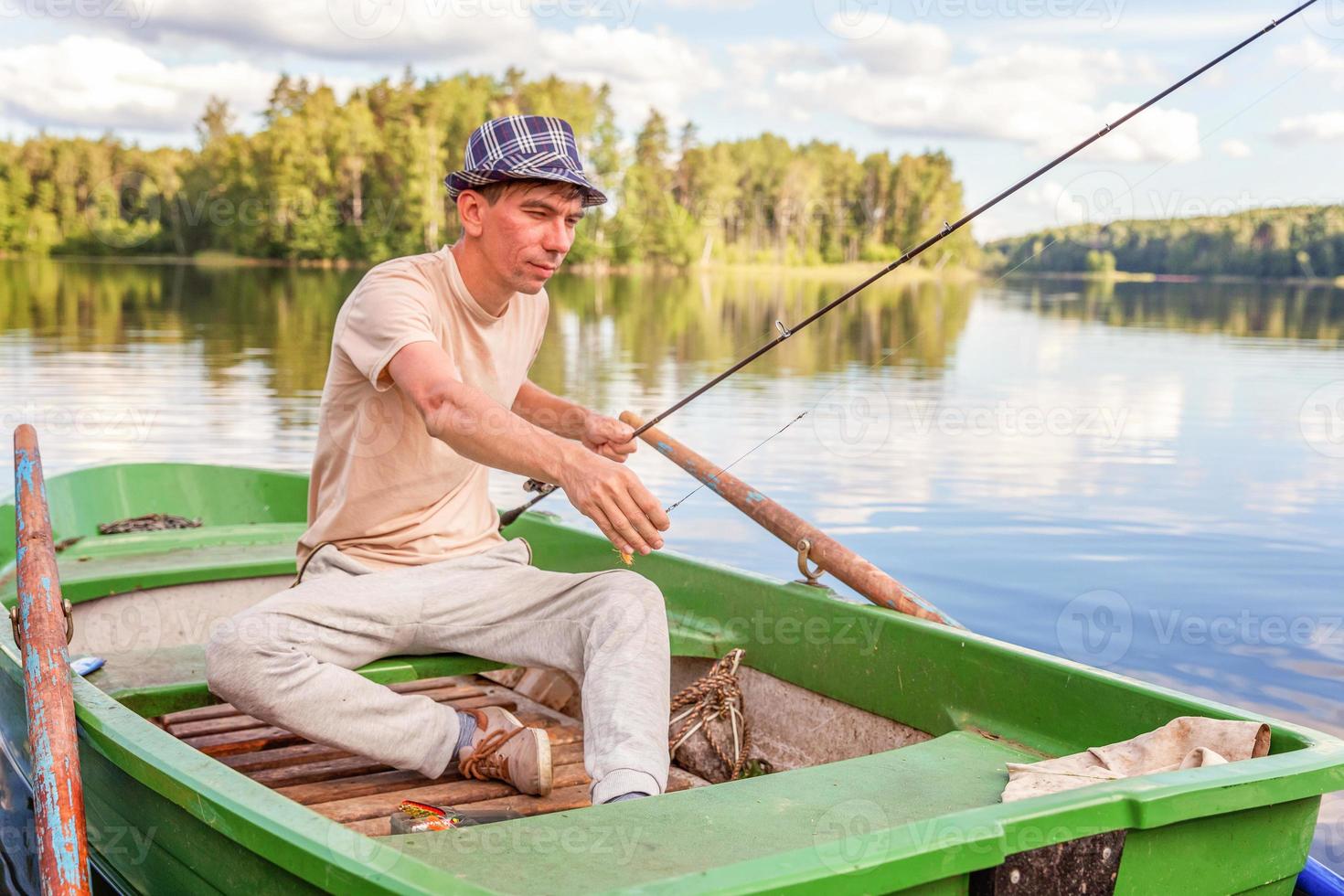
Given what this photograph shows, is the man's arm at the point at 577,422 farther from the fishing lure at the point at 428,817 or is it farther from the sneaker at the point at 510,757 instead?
the fishing lure at the point at 428,817

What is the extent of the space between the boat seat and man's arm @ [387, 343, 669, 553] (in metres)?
0.56

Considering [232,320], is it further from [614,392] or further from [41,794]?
[41,794]

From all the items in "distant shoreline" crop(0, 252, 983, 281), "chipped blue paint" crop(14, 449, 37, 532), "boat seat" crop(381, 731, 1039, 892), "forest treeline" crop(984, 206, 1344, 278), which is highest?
"forest treeline" crop(984, 206, 1344, 278)

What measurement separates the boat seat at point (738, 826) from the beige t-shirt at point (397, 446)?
46.1 inches

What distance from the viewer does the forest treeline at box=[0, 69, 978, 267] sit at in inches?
2413

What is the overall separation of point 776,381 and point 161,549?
12366 millimetres

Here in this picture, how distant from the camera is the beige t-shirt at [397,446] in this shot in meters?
3.32

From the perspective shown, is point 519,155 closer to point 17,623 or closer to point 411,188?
point 17,623

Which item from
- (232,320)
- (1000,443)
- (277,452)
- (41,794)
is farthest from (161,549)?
(232,320)

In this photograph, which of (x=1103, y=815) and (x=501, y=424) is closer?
(x=1103, y=815)

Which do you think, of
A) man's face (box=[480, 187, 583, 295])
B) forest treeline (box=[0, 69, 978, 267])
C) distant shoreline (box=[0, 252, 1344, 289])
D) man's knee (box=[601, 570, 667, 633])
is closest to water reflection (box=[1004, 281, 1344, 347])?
distant shoreline (box=[0, 252, 1344, 289])

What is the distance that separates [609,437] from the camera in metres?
3.64

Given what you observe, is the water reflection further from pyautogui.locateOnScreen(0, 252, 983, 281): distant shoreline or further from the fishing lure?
the fishing lure

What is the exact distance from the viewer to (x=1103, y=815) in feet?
7.51
